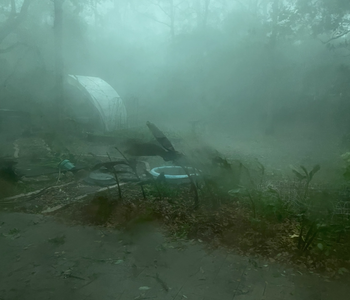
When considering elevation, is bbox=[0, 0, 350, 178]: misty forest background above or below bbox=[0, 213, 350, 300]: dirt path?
above

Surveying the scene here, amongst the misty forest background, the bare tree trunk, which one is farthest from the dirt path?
the bare tree trunk

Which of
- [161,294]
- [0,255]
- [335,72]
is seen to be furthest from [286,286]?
[335,72]

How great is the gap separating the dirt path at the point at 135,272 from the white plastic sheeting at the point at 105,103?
7980 mm

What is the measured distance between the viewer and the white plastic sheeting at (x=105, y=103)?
11.1m

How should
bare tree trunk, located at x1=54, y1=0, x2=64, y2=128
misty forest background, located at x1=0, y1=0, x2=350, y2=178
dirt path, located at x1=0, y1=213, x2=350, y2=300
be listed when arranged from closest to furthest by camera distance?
1. dirt path, located at x1=0, y1=213, x2=350, y2=300
2. bare tree trunk, located at x1=54, y1=0, x2=64, y2=128
3. misty forest background, located at x1=0, y1=0, x2=350, y2=178

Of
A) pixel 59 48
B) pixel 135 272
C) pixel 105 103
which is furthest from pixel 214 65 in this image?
pixel 135 272

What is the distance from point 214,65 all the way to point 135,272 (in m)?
13.7

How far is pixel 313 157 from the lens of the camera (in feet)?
26.4

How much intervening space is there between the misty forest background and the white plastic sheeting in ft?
2.63

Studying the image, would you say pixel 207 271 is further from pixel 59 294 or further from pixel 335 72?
pixel 335 72

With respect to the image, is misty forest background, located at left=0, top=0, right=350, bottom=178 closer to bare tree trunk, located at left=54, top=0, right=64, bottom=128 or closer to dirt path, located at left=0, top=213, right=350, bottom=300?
bare tree trunk, located at left=54, top=0, right=64, bottom=128

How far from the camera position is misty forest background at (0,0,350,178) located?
10.9 meters

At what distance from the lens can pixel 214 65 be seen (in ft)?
50.6

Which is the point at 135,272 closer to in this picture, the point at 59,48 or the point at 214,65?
the point at 59,48
